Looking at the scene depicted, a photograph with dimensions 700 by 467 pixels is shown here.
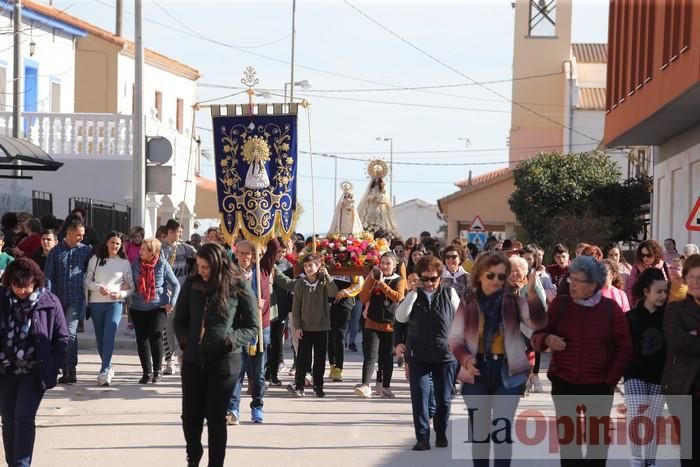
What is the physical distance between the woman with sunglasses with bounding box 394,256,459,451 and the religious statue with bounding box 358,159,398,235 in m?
25.3

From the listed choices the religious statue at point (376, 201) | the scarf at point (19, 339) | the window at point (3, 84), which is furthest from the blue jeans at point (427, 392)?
the religious statue at point (376, 201)

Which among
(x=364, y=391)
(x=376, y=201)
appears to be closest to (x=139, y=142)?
(x=364, y=391)

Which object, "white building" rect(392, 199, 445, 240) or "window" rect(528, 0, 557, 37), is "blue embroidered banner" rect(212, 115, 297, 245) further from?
"white building" rect(392, 199, 445, 240)

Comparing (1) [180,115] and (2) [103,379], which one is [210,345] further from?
(1) [180,115]

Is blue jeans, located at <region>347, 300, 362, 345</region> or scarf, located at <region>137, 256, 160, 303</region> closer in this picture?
scarf, located at <region>137, 256, 160, 303</region>

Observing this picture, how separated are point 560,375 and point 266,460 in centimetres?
291

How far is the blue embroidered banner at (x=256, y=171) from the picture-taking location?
15.2m

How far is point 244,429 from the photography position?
40.9 ft

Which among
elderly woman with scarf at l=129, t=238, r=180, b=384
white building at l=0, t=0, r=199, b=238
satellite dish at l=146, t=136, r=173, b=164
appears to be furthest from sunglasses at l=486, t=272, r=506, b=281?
satellite dish at l=146, t=136, r=173, b=164

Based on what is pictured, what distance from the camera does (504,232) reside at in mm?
64812

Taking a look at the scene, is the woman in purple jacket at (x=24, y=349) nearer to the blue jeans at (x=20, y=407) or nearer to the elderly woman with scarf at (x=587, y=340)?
the blue jeans at (x=20, y=407)

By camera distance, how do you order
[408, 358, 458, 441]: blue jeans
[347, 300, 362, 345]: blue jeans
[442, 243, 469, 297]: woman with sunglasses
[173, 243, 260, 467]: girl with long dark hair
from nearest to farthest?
1. [173, 243, 260, 467]: girl with long dark hair
2. [408, 358, 458, 441]: blue jeans
3. [442, 243, 469, 297]: woman with sunglasses
4. [347, 300, 362, 345]: blue jeans

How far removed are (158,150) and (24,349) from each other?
39.4ft

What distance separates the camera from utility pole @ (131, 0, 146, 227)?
21.1 metres
